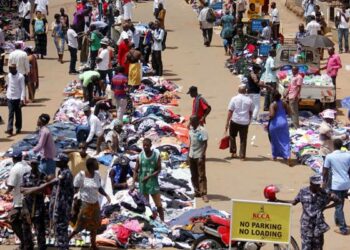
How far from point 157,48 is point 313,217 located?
14.3m

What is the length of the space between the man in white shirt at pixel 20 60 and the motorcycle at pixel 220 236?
1055cm

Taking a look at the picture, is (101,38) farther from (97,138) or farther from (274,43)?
(97,138)

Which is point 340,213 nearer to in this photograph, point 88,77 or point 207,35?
point 88,77

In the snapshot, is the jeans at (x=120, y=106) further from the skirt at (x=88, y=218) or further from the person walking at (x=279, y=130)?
the skirt at (x=88, y=218)

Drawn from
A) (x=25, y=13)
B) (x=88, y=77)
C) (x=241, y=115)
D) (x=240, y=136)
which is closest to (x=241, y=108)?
(x=241, y=115)

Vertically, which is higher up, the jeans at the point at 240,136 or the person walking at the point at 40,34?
the person walking at the point at 40,34

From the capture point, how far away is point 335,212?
14625 millimetres

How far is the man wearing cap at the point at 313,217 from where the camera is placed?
1262 centimetres

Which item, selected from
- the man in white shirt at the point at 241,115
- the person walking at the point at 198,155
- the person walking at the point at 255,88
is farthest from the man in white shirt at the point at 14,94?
the person walking at the point at 198,155

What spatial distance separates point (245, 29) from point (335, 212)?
1707cm

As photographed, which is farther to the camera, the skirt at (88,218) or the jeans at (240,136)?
the jeans at (240,136)

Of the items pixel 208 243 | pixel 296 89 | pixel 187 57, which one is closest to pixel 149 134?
pixel 296 89

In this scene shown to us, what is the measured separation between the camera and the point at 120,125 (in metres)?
18.7

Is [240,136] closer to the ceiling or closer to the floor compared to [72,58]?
closer to the floor
